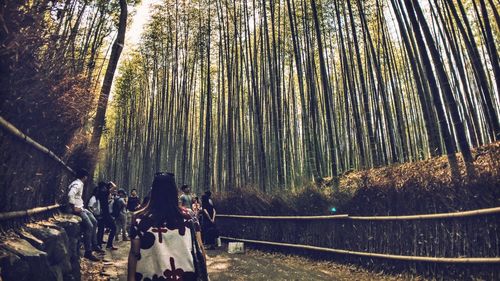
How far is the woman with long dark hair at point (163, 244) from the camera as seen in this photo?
1721 mm

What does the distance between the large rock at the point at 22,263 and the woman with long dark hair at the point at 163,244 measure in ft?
1.84

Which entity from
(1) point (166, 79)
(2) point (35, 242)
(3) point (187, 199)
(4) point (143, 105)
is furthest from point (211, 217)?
(4) point (143, 105)

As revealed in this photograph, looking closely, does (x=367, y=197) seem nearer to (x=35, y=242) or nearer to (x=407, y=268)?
(x=407, y=268)

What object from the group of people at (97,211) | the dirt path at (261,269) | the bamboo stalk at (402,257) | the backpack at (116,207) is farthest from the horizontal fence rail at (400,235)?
the backpack at (116,207)

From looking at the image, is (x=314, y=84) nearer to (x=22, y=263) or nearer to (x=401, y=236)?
(x=401, y=236)

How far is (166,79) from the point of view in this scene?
14930 millimetres

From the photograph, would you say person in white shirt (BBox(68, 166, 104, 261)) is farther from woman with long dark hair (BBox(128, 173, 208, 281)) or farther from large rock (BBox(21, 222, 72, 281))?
woman with long dark hair (BBox(128, 173, 208, 281))

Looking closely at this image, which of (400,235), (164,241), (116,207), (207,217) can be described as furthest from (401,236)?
(116,207)

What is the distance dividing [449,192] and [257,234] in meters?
4.53

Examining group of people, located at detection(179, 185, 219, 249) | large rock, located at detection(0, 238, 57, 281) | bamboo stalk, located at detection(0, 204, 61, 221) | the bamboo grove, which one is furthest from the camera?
group of people, located at detection(179, 185, 219, 249)

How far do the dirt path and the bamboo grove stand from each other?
199 centimetres

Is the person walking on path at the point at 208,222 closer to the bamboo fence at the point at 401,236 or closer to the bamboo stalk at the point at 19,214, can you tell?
the bamboo fence at the point at 401,236

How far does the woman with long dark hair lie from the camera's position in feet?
5.65

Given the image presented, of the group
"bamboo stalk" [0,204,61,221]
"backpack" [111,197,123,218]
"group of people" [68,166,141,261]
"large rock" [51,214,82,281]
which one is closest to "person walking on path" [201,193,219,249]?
"group of people" [68,166,141,261]
